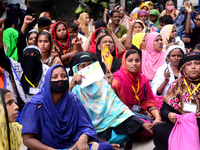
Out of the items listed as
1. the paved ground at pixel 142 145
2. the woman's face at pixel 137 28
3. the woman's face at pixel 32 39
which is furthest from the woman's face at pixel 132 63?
the woman's face at pixel 137 28

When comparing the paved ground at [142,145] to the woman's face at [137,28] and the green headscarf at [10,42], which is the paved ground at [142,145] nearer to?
the green headscarf at [10,42]

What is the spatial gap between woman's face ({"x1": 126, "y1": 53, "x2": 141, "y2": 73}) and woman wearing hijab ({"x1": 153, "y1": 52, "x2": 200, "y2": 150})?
746mm

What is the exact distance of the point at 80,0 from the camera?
1043 centimetres

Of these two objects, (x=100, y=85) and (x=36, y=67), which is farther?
(x=36, y=67)

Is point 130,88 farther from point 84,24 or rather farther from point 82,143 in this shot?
point 84,24

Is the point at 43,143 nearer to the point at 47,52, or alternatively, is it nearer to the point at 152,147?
the point at 152,147

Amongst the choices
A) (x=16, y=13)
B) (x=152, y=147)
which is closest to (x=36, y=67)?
(x=152, y=147)

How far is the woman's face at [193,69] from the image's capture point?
3.47 metres

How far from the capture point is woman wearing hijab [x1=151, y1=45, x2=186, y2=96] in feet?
15.7

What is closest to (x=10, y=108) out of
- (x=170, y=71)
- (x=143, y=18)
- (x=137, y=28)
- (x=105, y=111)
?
(x=105, y=111)

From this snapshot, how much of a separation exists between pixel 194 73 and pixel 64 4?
8.32 metres

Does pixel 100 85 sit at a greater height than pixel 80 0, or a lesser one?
lesser

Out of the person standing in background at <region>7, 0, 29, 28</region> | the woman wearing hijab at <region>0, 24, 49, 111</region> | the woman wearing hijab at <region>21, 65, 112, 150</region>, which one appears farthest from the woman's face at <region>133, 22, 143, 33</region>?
the woman wearing hijab at <region>21, 65, 112, 150</region>

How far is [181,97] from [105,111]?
3.24 feet
